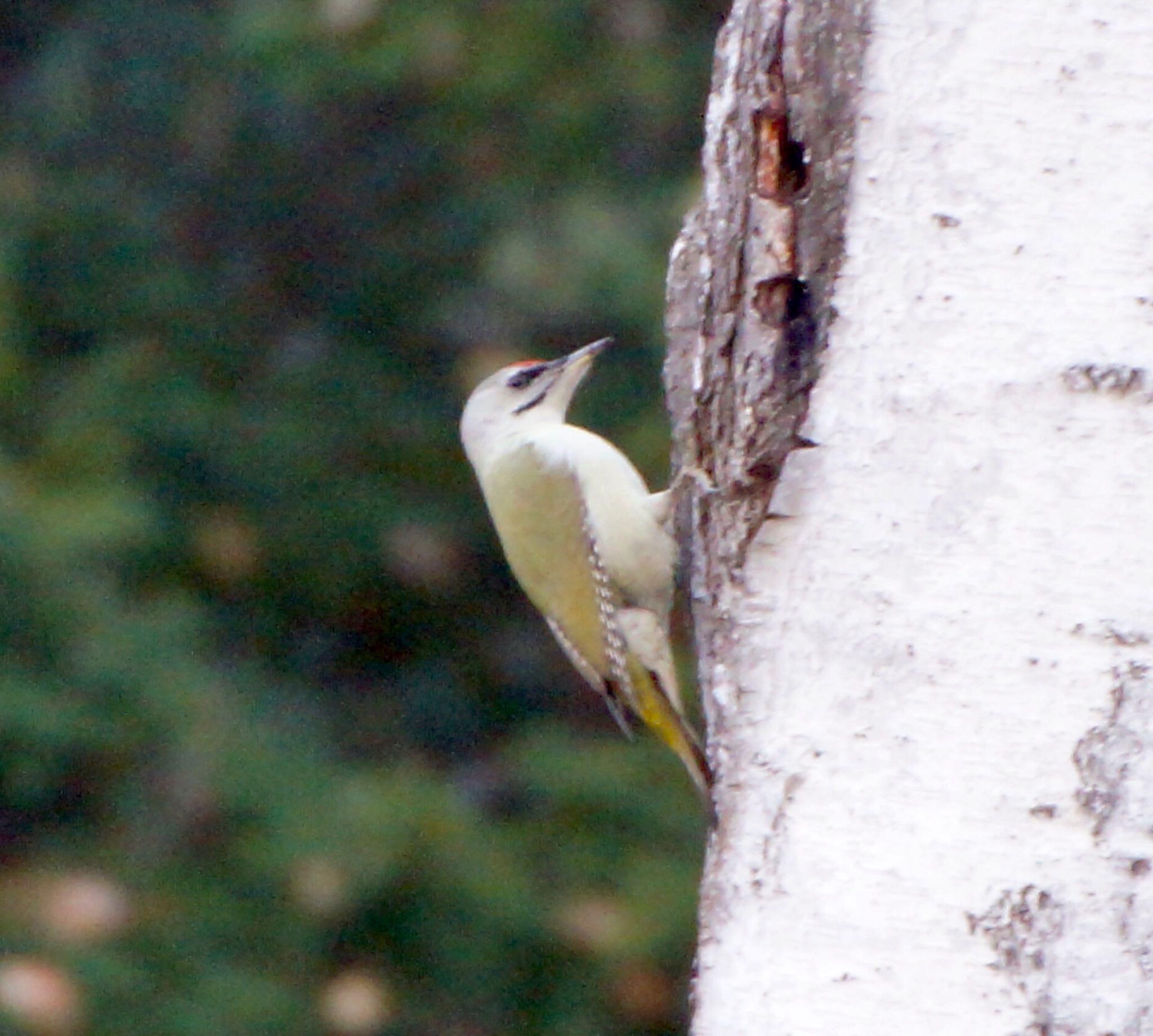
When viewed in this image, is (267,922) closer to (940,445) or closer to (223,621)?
(223,621)

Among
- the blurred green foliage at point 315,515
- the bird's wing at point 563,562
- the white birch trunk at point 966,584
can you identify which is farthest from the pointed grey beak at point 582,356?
the white birch trunk at point 966,584

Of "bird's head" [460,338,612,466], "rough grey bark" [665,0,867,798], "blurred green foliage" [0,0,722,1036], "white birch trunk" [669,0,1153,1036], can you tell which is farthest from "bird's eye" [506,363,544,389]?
"white birch trunk" [669,0,1153,1036]

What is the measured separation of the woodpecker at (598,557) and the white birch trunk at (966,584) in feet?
4.29

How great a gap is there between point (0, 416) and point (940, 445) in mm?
3223

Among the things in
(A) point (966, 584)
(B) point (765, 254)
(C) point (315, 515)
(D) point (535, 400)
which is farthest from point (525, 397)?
(A) point (966, 584)

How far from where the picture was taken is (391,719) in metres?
6.37

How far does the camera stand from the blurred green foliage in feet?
14.8

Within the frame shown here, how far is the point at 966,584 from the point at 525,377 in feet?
7.38

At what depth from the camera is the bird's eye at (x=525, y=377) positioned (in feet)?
12.9

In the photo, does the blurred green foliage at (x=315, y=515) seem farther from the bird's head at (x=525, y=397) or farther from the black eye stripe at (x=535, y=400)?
the black eye stripe at (x=535, y=400)

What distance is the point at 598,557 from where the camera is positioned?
11.3 ft

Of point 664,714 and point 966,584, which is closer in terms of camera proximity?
point 966,584

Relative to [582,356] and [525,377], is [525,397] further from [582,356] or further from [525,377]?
[582,356]

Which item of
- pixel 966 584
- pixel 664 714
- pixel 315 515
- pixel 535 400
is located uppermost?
pixel 966 584
